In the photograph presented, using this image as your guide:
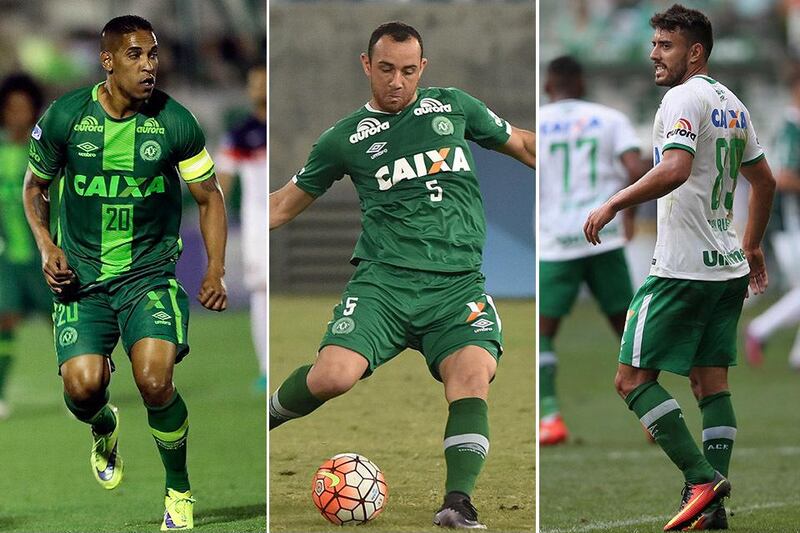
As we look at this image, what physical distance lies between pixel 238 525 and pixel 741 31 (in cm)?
2541

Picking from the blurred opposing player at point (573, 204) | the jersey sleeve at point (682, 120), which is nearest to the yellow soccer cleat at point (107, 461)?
the jersey sleeve at point (682, 120)

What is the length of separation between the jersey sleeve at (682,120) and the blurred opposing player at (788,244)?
737 cm

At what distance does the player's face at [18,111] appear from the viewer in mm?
9922

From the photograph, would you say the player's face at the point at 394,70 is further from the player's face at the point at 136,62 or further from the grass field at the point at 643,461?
the grass field at the point at 643,461

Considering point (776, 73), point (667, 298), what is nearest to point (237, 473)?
point (667, 298)

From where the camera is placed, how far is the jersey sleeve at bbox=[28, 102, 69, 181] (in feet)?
18.5

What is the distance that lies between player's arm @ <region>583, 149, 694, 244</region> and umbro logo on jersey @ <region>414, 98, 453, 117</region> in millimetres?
822

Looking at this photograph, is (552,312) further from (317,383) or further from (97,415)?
(97,415)

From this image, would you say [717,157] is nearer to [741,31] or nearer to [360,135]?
[360,135]

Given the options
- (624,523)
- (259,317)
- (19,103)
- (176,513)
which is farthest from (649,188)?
(19,103)

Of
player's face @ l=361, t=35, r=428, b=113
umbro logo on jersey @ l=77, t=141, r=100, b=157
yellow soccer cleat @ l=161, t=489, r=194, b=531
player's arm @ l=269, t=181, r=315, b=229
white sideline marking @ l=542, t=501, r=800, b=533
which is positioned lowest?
white sideline marking @ l=542, t=501, r=800, b=533

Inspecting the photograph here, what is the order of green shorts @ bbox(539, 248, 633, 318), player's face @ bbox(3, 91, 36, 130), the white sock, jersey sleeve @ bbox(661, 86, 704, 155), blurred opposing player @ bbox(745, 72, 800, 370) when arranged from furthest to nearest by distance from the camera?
blurred opposing player @ bbox(745, 72, 800, 370)
the white sock
player's face @ bbox(3, 91, 36, 130)
green shorts @ bbox(539, 248, 633, 318)
jersey sleeve @ bbox(661, 86, 704, 155)

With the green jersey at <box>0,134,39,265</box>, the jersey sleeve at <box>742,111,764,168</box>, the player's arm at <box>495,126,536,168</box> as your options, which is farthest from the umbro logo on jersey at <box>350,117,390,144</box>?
the green jersey at <box>0,134,39,265</box>

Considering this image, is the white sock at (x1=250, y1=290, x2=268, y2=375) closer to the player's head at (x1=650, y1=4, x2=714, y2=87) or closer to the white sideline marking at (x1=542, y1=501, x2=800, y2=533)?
the white sideline marking at (x1=542, y1=501, x2=800, y2=533)
